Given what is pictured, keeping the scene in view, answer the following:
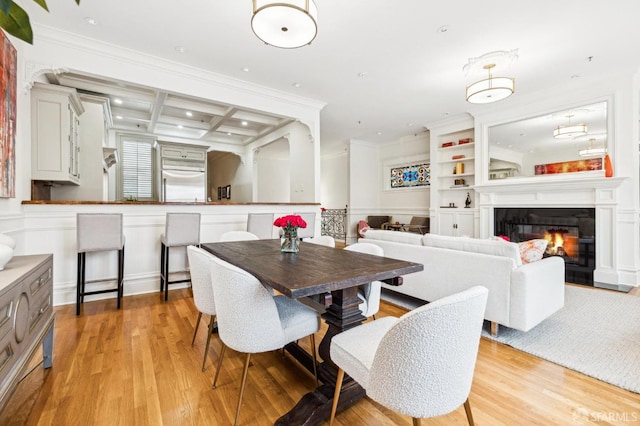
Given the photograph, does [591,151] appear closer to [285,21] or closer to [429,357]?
[285,21]

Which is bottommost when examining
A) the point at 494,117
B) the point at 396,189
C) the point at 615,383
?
the point at 615,383

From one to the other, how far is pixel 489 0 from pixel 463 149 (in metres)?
3.92

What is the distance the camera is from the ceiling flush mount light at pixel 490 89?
340 cm

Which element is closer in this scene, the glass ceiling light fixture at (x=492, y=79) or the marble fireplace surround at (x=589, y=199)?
the glass ceiling light fixture at (x=492, y=79)

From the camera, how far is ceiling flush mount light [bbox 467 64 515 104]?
340cm

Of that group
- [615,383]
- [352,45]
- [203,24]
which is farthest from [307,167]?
[615,383]

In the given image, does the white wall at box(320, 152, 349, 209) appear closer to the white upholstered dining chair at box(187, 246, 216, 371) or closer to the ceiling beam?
the ceiling beam

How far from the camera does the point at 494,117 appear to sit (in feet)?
17.1

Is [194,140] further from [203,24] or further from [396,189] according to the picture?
[396,189]

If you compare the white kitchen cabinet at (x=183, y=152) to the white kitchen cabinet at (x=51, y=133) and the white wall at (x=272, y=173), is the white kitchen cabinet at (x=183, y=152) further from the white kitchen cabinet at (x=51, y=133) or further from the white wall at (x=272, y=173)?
the white kitchen cabinet at (x=51, y=133)

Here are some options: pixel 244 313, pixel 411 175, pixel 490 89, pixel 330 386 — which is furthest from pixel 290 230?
pixel 411 175

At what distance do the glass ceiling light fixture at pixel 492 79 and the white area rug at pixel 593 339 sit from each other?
2584 millimetres

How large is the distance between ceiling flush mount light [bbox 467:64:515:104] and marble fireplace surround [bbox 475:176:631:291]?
1.88 meters

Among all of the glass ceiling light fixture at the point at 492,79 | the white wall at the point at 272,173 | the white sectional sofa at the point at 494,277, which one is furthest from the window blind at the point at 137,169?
the glass ceiling light fixture at the point at 492,79
